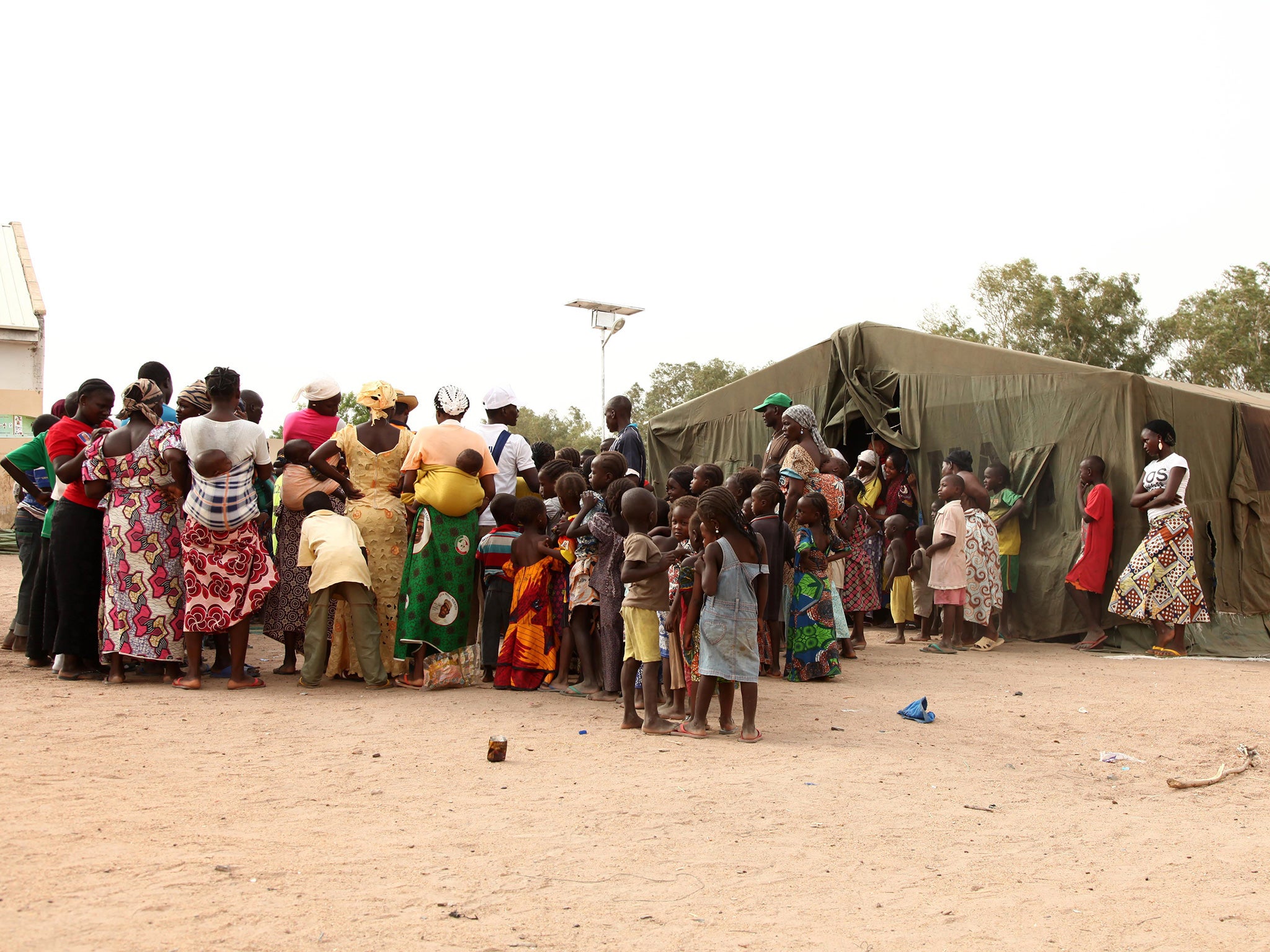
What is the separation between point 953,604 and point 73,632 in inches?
264

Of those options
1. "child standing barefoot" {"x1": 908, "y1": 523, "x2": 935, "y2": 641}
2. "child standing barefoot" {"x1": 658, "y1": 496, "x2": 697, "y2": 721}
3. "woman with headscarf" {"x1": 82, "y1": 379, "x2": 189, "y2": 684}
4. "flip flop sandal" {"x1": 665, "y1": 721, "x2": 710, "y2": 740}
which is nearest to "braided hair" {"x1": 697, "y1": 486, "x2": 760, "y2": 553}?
"child standing barefoot" {"x1": 658, "y1": 496, "x2": 697, "y2": 721}

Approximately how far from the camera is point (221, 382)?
6.11m

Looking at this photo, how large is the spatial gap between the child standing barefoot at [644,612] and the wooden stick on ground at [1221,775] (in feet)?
7.65

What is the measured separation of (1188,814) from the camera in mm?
4203

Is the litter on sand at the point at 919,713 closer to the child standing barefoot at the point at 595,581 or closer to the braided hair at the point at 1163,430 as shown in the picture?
the child standing barefoot at the point at 595,581

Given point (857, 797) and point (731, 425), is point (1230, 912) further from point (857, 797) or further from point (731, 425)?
point (731, 425)

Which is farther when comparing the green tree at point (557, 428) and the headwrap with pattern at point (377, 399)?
the green tree at point (557, 428)

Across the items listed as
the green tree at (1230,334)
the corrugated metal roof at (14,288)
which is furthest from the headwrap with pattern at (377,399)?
the green tree at (1230,334)

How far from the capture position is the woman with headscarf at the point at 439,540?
6461mm

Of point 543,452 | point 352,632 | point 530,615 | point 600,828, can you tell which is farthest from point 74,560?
point 600,828

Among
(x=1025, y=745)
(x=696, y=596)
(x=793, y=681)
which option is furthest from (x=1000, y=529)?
(x=696, y=596)

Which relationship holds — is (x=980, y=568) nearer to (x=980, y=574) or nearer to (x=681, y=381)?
(x=980, y=574)

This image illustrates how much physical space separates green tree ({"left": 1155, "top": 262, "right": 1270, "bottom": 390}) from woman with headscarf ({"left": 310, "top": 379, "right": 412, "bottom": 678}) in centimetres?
2972

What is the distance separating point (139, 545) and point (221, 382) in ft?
3.59
